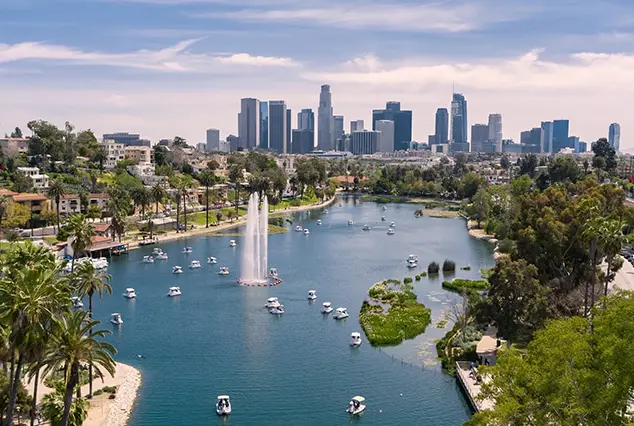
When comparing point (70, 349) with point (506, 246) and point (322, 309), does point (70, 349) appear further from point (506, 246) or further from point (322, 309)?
point (506, 246)

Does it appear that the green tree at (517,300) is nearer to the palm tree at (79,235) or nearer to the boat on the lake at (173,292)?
the boat on the lake at (173,292)

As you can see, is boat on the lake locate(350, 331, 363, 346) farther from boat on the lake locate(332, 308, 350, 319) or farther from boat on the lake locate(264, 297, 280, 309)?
boat on the lake locate(264, 297, 280, 309)

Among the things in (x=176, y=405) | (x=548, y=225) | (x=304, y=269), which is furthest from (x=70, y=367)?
(x=304, y=269)

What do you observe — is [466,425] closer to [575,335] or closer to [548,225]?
[575,335]

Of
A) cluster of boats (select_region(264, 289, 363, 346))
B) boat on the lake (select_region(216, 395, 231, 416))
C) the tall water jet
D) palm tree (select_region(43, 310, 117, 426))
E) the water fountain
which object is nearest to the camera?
palm tree (select_region(43, 310, 117, 426))

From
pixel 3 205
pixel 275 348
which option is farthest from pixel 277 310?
pixel 3 205

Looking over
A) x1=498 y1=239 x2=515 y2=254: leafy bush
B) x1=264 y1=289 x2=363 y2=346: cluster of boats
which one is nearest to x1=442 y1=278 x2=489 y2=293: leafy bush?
x1=498 y1=239 x2=515 y2=254: leafy bush
